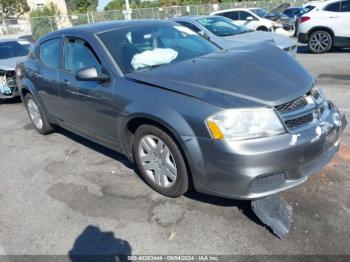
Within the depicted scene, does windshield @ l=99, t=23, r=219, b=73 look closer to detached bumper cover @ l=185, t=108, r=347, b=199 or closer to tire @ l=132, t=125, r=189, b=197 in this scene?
tire @ l=132, t=125, r=189, b=197

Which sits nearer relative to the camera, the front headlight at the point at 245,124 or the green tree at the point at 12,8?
the front headlight at the point at 245,124

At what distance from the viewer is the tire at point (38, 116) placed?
18.8 feet

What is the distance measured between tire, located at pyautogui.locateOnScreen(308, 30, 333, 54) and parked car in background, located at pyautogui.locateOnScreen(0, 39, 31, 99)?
28.9 ft

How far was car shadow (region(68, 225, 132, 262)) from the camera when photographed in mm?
2986

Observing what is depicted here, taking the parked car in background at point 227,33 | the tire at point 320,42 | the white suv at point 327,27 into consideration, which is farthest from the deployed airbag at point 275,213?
the tire at point 320,42

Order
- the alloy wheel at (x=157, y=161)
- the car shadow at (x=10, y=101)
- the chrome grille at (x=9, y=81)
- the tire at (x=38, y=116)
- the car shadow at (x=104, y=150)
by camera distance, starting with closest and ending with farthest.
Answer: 1. the alloy wheel at (x=157, y=161)
2. the car shadow at (x=104, y=150)
3. the tire at (x=38, y=116)
4. the chrome grille at (x=9, y=81)
5. the car shadow at (x=10, y=101)

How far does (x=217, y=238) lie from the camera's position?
120 inches

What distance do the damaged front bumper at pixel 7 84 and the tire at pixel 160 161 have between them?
5575 mm

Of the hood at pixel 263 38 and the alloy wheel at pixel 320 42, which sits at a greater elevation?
the hood at pixel 263 38

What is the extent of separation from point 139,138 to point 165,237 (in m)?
1.02

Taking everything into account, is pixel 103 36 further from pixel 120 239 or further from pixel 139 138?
pixel 120 239

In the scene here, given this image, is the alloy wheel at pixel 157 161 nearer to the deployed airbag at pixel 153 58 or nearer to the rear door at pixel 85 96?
the rear door at pixel 85 96

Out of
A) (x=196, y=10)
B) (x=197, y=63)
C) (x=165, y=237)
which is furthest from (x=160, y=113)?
(x=196, y=10)

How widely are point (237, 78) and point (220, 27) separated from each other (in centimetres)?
685
